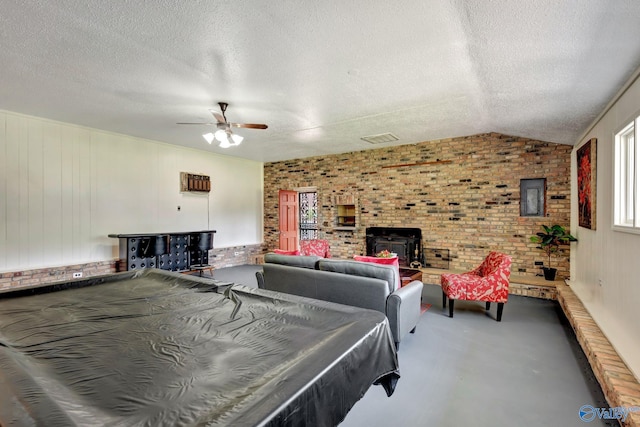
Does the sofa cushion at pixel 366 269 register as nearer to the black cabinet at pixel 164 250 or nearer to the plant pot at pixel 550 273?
the plant pot at pixel 550 273

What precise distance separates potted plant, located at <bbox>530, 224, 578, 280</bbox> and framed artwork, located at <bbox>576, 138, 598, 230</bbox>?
0.42 m

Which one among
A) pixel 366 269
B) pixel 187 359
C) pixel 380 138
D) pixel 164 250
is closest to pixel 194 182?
pixel 164 250

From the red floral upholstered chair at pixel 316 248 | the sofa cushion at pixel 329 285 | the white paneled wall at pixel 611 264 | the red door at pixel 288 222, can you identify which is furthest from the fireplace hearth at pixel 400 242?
the sofa cushion at pixel 329 285

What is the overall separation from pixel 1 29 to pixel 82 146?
3.25 m

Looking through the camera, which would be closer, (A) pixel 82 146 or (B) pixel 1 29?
(B) pixel 1 29

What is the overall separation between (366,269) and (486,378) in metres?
1.37

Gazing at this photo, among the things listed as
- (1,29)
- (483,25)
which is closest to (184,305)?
(1,29)

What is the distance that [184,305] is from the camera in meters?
1.99

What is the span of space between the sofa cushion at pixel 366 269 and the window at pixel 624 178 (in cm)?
202

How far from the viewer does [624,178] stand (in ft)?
9.25

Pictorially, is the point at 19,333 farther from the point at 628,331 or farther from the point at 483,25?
the point at 628,331

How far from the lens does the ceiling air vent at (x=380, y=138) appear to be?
5664 millimetres

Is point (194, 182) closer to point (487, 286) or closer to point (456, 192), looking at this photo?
point (456, 192)

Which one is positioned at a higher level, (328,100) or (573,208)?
(328,100)
